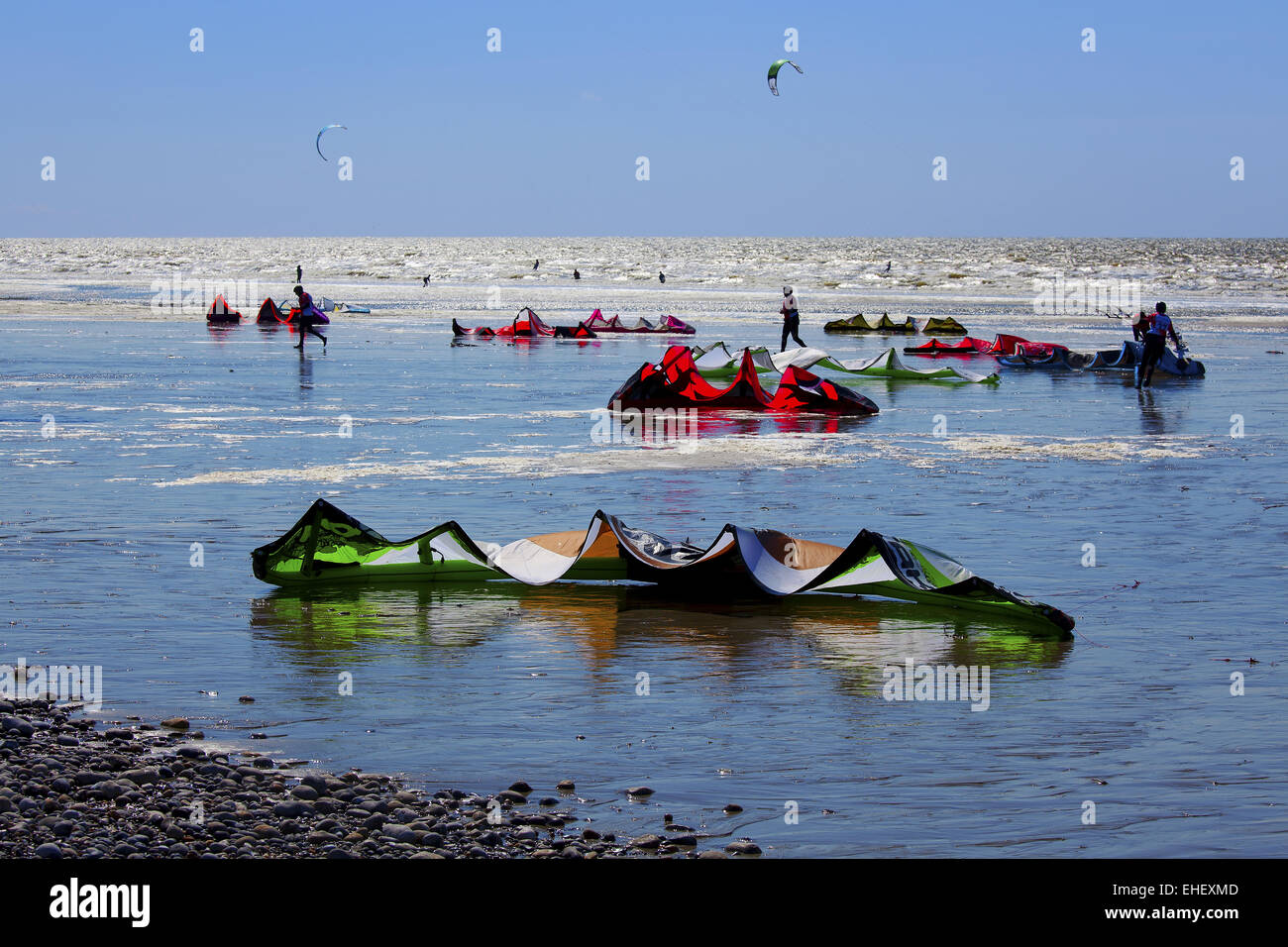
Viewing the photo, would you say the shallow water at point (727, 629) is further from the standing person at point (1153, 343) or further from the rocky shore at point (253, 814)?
the standing person at point (1153, 343)

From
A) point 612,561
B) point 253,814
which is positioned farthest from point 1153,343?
point 253,814

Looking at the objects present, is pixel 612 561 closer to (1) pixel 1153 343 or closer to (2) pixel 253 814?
(2) pixel 253 814

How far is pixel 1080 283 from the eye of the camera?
96062 mm

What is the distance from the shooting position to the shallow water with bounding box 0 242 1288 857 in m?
6.37

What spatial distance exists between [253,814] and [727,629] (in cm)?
416

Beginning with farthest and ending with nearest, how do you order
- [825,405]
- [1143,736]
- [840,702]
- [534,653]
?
1. [825,405]
2. [534,653]
3. [840,702]
4. [1143,736]

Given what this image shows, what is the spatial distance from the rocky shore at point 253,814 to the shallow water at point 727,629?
269 mm

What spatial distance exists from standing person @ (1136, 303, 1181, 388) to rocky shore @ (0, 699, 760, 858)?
944 inches

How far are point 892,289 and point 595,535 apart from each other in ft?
276

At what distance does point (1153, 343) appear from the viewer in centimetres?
2780

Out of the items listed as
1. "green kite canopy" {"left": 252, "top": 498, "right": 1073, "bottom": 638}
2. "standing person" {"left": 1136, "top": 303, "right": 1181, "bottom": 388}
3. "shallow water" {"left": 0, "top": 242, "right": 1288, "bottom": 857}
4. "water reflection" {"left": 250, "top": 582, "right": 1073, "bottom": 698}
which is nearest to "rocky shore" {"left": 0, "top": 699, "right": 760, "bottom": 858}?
"shallow water" {"left": 0, "top": 242, "right": 1288, "bottom": 857}

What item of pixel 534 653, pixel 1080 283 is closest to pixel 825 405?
pixel 534 653

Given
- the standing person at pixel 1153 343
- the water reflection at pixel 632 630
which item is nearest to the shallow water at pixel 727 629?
the water reflection at pixel 632 630

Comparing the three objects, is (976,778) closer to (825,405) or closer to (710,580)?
(710,580)
